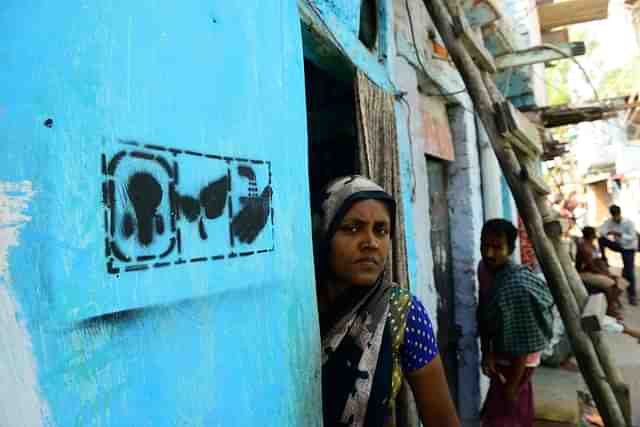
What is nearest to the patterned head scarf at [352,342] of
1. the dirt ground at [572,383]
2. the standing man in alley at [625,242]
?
the dirt ground at [572,383]

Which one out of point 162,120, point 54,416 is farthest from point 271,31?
point 54,416

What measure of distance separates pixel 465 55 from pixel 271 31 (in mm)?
1648

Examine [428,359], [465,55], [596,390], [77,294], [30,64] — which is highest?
[465,55]

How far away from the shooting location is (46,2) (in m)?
0.72

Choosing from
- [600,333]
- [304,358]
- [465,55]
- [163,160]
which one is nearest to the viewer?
[163,160]

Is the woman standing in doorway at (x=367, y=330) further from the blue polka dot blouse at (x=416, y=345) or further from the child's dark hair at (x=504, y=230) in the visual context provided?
the child's dark hair at (x=504, y=230)

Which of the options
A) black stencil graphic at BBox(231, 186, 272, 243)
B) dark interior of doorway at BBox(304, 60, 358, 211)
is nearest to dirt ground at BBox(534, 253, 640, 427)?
dark interior of doorway at BBox(304, 60, 358, 211)

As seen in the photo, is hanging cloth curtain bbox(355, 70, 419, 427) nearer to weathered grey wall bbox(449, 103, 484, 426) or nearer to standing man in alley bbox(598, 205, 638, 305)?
weathered grey wall bbox(449, 103, 484, 426)

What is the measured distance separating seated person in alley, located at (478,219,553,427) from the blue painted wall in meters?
2.02

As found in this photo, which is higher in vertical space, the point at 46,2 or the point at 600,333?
the point at 46,2

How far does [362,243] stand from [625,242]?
9215mm

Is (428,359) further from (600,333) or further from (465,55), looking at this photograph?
(465,55)

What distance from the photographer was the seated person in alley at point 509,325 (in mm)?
2830

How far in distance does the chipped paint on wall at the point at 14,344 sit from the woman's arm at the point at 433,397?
1073mm
